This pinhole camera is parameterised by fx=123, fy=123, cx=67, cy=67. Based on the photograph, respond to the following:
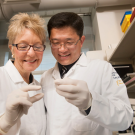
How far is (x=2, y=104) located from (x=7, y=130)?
19 cm

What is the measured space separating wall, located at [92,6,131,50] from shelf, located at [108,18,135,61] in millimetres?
460

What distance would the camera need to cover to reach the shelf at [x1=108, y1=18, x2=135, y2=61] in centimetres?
122

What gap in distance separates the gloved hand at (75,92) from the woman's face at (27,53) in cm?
43

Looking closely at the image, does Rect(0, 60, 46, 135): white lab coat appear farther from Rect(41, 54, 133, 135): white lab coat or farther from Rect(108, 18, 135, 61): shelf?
Rect(108, 18, 135, 61): shelf

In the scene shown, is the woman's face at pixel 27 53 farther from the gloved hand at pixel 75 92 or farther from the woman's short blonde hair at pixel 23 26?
the gloved hand at pixel 75 92

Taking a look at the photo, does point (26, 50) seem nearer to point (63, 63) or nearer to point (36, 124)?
point (63, 63)

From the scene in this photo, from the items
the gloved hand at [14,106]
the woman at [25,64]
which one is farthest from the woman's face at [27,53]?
the gloved hand at [14,106]

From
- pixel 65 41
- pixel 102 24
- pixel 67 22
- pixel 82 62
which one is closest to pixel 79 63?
pixel 82 62

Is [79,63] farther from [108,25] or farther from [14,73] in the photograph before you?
[108,25]

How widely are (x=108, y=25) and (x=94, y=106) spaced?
197 centimetres

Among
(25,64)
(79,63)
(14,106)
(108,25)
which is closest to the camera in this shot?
(14,106)

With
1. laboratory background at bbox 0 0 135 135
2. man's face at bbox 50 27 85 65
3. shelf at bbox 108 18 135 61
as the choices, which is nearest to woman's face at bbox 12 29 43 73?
man's face at bbox 50 27 85 65

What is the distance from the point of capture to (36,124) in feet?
3.10

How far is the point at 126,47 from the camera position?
1.51 meters
